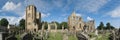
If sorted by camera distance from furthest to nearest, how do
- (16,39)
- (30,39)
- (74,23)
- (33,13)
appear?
(33,13) < (74,23) < (30,39) < (16,39)

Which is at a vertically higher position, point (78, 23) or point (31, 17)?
point (31, 17)

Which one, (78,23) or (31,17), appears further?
(31,17)

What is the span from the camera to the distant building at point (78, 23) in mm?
85938

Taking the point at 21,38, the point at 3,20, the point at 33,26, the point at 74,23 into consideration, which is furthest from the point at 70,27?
the point at 3,20

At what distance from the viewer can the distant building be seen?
85938mm

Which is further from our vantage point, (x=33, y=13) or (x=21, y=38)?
(x=33, y=13)

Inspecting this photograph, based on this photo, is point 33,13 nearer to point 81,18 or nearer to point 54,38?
point 81,18

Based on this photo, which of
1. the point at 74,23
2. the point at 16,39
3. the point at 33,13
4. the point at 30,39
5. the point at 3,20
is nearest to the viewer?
the point at 16,39

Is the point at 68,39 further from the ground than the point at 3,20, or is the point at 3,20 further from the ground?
the point at 3,20

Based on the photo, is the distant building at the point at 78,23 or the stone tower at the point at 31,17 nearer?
the distant building at the point at 78,23

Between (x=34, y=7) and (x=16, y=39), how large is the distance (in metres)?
39.6

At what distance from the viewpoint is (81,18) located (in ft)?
285

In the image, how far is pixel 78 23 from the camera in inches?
3376

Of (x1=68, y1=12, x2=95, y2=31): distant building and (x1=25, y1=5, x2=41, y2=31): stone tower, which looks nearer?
(x1=68, y1=12, x2=95, y2=31): distant building
